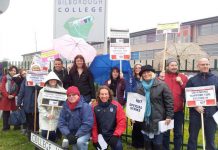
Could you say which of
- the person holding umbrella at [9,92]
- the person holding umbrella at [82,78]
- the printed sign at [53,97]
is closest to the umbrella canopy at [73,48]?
the person holding umbrella at [82,78]

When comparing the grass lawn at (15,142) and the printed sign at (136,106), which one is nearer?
the printed sign at (136,106)

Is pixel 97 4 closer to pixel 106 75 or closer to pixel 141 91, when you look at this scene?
pixel 106 75

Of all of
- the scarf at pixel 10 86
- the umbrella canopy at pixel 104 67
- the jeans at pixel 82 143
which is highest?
the umbrella canopy at pixel 104 67

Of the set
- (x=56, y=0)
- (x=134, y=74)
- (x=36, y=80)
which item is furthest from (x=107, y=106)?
(x=56, y=0)

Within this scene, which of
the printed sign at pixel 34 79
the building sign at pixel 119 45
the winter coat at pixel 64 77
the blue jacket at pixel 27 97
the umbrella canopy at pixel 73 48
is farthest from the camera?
the blue jacket at pixel 27 97

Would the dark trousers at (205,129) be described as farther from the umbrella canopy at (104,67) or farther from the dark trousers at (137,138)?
the umbrella canopy at (104,67)

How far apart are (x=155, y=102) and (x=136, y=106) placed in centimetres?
42

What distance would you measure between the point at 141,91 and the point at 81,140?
1.33 meters

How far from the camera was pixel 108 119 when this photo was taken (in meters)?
5.63

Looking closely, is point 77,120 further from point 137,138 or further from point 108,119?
point 137,138

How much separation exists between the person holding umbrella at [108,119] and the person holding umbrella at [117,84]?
114cm

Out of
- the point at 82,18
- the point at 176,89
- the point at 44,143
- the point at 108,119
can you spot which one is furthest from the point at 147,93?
the point at 82,18

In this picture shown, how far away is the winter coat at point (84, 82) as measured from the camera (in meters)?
6.66

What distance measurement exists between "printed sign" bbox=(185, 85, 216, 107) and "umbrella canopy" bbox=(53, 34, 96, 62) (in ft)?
9.09
